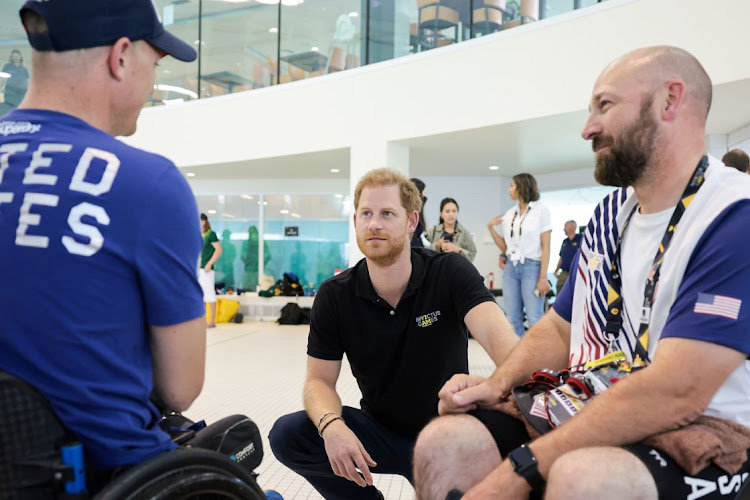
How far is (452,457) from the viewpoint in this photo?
1.06 meters

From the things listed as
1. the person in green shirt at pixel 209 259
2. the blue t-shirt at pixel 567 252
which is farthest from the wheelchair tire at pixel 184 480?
the person in green shirt at pixel 209 259

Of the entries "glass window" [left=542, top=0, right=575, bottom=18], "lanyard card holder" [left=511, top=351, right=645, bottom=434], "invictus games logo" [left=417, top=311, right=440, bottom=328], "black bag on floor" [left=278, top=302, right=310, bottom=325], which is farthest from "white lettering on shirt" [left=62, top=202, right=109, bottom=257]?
"black bag on floor" [left=278, top=302, right=310, bottom=325]

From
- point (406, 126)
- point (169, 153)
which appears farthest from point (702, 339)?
point (169, 153)

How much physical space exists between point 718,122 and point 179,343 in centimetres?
598

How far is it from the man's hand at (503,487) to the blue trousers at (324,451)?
747 mm

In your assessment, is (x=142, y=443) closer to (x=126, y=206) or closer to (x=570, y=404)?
(x=126, y=206)

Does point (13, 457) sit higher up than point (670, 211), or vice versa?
point (670, 211)

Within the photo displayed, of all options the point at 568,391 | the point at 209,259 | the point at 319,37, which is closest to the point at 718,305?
the point at 568,391

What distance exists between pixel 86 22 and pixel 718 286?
1.10 m

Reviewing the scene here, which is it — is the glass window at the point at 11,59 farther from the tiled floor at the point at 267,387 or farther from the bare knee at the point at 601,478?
the bare knee at the point at 601,478

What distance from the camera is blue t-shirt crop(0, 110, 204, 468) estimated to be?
2.44ft

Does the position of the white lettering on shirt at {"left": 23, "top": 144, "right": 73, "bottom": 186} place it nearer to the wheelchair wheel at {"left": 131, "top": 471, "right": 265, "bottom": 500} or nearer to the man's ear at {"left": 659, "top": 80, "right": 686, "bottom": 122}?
the wheelchair wheel at {"left": 131, "top": 471, "right": 265, "bottom": 500}

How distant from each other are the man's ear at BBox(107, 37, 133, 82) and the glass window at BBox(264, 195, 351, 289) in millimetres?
9365

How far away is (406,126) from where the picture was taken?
6645 mm
